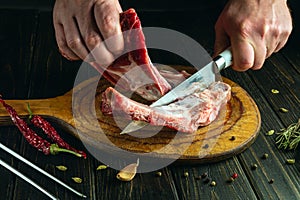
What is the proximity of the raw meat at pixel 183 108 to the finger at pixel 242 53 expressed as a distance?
12 cm

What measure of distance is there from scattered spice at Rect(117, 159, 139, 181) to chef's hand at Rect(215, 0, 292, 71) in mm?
645

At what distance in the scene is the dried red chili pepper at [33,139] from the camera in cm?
211

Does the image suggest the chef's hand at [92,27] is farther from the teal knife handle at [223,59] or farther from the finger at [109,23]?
the teal knife handle at [223,59]

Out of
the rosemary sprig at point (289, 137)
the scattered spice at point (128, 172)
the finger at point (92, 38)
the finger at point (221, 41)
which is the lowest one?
the rosemary sprig at point (289, 137)

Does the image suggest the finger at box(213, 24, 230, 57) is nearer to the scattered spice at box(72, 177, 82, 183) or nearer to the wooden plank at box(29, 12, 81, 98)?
the wooden plank at box(29, 12, 81, 98)

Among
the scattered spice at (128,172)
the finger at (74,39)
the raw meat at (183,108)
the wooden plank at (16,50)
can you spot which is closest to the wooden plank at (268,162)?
the raw meat at (183,108)

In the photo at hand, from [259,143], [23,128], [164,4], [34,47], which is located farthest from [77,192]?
[164,4]

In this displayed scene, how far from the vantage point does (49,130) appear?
86.0 inches

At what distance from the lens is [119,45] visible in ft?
6.97

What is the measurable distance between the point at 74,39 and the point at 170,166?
2.02 ft

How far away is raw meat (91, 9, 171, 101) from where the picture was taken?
2163 millimetres

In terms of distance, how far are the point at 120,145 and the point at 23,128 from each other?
39 centimetres

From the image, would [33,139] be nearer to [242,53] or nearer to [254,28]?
[242,53]

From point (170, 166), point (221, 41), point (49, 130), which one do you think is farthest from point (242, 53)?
point (49, 130)
